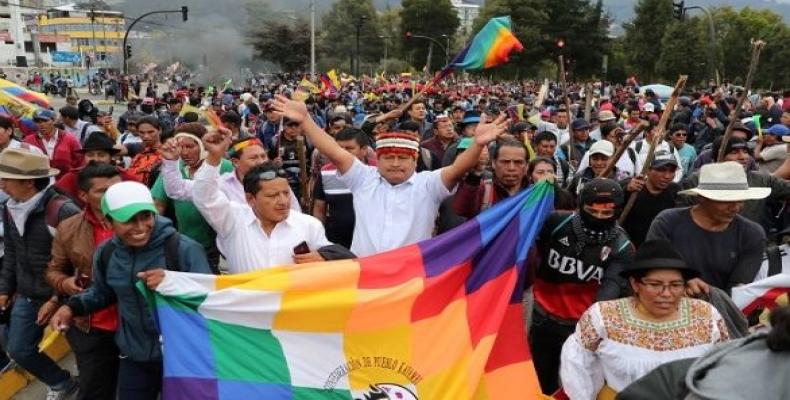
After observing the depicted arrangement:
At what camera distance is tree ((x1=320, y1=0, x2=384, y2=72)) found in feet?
266

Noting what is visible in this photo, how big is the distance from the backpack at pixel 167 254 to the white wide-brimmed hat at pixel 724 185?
2.79m

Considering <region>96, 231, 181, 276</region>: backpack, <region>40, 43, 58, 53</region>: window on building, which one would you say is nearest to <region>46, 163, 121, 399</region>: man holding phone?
<region>96, 231, 181, 276</region>: backpack

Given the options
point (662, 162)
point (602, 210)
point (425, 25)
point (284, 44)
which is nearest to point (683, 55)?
point (425, 25)

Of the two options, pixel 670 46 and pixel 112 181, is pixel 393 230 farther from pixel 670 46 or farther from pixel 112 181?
pixel 670 46

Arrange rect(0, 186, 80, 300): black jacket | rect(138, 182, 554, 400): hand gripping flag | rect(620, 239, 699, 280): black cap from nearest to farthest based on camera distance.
A: 1. rect(620, 239, 699, 280): black cap
2. rect(138, 182, 554, 400): hand gripping flag
3. rect(0, 186, 80, 300): black jacket

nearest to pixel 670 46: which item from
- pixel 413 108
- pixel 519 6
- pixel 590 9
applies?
pixel 590 9

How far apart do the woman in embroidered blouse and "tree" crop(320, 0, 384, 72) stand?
250 feet

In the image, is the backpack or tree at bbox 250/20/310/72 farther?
tree at bbox 250/20/310/72

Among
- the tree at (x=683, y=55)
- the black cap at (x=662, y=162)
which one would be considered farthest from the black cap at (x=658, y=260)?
the tree at (x=683, y=55)

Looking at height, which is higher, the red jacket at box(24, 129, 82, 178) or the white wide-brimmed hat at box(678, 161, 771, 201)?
the white wide-brimmed hat at box(678, 161, 771, 201)

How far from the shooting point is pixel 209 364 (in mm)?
3512

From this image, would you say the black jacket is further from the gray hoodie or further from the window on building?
the window on building

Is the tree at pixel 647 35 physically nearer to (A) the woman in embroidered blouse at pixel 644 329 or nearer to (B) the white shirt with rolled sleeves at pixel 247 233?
(B) the white shirt with rolled sleeves at pixel 247 233

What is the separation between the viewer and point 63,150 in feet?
26.3
